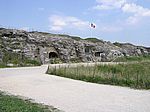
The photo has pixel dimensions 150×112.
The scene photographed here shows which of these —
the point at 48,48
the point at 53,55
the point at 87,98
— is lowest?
the point at 87,98

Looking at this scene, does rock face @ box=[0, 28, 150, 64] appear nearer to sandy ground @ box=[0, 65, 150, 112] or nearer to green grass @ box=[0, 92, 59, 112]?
sandy ground @ box=[0, 65, 150, 112]

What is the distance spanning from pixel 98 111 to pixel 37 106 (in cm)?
219

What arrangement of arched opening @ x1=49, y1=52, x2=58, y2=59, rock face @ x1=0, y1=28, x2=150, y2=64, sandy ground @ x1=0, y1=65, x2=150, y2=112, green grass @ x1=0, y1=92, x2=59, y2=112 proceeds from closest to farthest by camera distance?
green grass @ x1=0, y1=92, x2=59, y2=112 < sandy ground @ x1=0, y1=65, x2=150, y2=112 < rock face @ x1=0, y1=28, x2=150, y2=64 < arched opening @ x1=49, y1=52, x2=58, y2=59

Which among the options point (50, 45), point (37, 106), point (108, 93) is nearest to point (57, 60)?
point (50, 45)

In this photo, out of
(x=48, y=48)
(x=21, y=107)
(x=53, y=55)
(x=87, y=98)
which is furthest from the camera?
(x=53, y=55)

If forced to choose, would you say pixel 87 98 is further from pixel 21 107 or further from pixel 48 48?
pixel 48 48

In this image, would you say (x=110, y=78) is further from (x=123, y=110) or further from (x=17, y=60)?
(x=17, y=60)

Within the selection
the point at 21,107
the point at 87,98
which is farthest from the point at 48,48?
the point at 21,107

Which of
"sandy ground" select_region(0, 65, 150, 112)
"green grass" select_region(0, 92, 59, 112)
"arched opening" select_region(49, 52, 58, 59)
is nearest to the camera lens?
"green grass" select_region(0, 92, 59, 112)

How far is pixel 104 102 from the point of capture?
1162 cm

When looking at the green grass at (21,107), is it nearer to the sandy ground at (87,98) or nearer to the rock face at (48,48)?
the sandy ground at (87,98)

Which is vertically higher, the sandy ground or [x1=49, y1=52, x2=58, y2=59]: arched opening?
[x1=49, y1=52, x2=58, y2=59]: arched opening

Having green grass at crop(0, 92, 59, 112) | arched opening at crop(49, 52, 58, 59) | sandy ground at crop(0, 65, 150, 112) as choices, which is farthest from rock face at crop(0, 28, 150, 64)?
green grass at crop(0, 92, 59, 112)

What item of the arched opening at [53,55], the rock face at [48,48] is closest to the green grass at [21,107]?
the rock face at [48,48]
